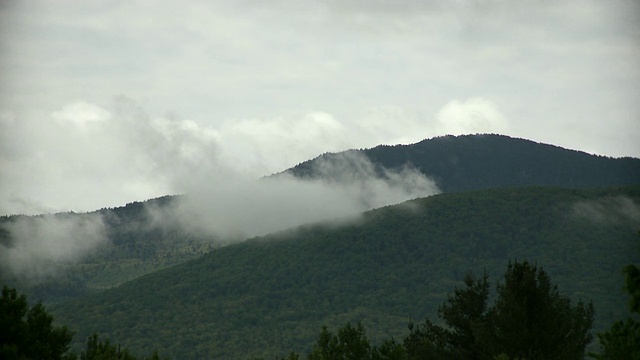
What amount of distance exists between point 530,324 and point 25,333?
23.2 meters

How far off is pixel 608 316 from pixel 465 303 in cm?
16566

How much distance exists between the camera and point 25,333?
3969 centimetres

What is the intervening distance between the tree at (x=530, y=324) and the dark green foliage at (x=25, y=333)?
21.0 metres

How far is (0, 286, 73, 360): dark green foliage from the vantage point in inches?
1517

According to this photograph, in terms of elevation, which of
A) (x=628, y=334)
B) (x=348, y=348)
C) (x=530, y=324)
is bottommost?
(x=348, y=348)

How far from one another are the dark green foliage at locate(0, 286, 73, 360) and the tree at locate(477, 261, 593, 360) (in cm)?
2101

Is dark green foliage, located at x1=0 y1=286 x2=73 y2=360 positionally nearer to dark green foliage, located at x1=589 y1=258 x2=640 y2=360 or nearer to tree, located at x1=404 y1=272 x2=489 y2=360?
tree, located at x1=404 y1=272 x2=489 y2=360

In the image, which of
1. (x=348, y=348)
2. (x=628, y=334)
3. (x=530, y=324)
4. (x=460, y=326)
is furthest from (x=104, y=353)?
(x=628, y=334)

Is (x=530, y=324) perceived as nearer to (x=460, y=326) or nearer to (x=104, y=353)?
(x=460, y=326)

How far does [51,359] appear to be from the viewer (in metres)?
41.8

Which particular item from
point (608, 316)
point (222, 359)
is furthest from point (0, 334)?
point (608, 316)

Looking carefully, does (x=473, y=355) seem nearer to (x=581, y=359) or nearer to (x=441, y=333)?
(x=441, y=333)

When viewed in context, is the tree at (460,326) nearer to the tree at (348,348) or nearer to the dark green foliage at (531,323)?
the dark green foliage at (531,323)

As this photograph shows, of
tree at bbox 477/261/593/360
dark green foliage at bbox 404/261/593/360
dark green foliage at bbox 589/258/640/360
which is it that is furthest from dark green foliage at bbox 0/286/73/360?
dark green foliage at bbox 589/258/640/360
